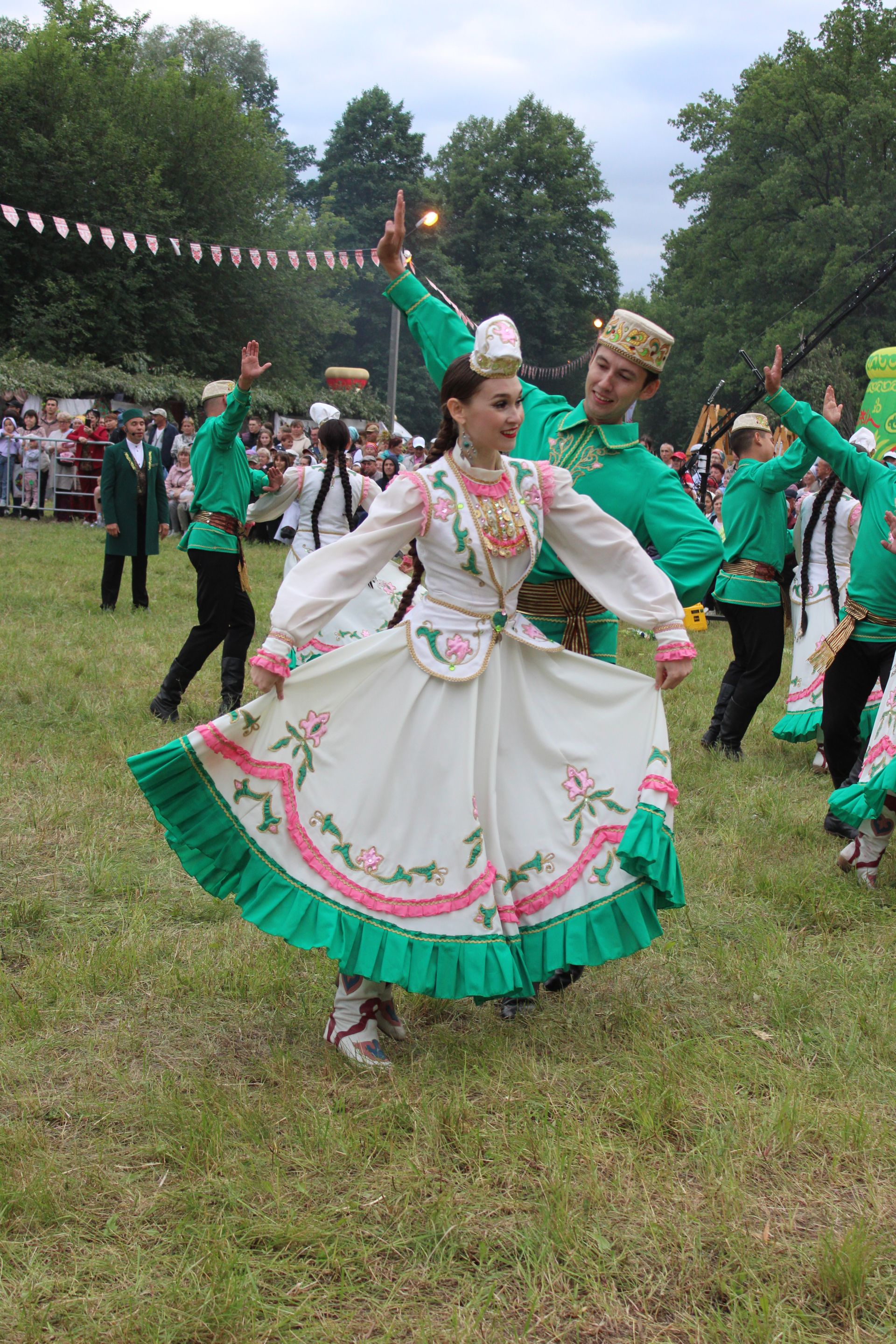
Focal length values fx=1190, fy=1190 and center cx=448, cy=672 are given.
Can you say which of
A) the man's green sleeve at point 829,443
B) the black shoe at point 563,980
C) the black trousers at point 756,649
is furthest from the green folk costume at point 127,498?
the black shoe at point 563,980

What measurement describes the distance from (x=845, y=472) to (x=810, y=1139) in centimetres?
344

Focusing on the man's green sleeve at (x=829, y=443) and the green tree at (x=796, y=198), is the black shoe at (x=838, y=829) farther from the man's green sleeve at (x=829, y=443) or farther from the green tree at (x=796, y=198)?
the green tree at (x=796, y=198)

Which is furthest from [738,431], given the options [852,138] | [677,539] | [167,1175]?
[852,138]

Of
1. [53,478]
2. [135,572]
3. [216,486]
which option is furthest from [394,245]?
[53,478]

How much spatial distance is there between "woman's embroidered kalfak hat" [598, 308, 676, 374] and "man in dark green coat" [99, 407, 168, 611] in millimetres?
7704

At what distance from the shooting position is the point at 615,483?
3895 mm

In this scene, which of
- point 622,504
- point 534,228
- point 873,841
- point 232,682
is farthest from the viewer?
point 534,228

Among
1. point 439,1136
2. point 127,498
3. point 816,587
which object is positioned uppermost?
point 816,587

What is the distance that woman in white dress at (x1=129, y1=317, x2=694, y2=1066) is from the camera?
3.20m

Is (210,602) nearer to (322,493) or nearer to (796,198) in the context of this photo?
(322,493)

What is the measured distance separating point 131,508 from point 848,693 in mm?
7213

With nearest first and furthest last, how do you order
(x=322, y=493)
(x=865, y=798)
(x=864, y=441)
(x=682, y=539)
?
1. (x=682, y=539)
2. (x=865, y=798)
3. (x=322, y=493)
4. (x=864, y=441)

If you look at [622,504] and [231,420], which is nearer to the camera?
[622,504]

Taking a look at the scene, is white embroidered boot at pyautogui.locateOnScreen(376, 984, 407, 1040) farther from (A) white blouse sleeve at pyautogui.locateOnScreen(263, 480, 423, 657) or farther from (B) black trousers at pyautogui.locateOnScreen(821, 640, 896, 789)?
(B) black trousers at pyautogui.locateOnScreen(821, 640, 896, 789)
